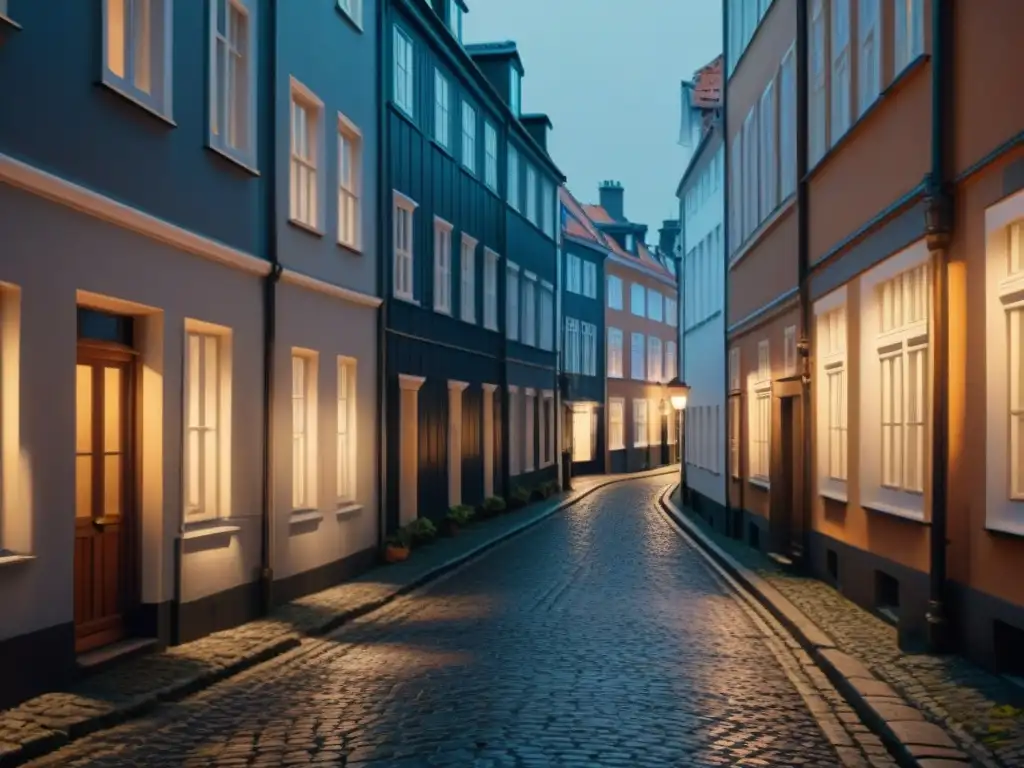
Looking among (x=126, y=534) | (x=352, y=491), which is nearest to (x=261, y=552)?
(x=126, y=534)

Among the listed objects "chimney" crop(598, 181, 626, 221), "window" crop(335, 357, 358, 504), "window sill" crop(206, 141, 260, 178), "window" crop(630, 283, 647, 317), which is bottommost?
"window" crop(335, 357, 358, 504)

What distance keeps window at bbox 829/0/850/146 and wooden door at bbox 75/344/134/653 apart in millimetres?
7713

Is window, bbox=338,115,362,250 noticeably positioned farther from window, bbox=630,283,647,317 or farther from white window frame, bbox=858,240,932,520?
window, bbox=630,283,647,317

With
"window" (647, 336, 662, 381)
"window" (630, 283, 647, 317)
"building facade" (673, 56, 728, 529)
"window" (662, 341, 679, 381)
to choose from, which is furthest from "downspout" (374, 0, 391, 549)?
"window" (662, 341, 679, 381)

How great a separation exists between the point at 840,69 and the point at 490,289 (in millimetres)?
15471

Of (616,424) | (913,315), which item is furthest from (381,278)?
(616,424)

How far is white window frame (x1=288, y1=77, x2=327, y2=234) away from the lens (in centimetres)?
1575

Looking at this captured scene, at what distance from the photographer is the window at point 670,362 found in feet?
217

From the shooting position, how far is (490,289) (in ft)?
98.3

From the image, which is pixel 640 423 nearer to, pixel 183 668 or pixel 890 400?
pixel 890 400

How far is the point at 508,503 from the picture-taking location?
31719mm

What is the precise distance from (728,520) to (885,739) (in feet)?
55.9

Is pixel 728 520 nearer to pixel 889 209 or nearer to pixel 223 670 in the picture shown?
pixel 889 209

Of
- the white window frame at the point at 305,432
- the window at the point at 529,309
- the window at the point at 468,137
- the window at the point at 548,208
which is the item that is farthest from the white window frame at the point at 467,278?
the white window frame at the point at 305,432
